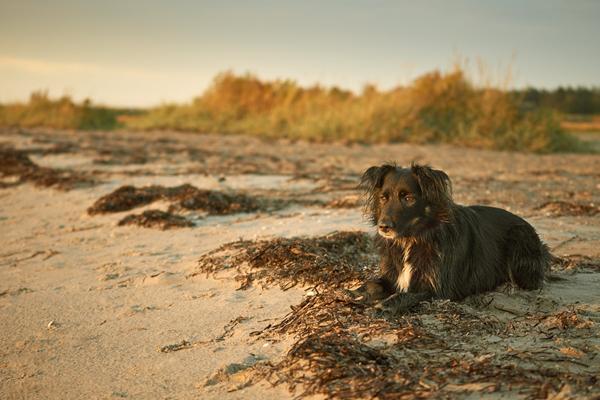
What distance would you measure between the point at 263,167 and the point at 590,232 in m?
7.27

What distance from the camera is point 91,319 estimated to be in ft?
17.6

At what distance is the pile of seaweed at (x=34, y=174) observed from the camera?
12219mm

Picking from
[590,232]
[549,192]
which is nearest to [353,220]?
[590,232]

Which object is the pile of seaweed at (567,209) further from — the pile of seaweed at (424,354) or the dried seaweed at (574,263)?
the pile of seaweed at (424,354)

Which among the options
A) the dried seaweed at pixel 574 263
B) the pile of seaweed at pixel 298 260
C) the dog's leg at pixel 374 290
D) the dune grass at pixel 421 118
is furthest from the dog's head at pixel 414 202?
the dune grass at pixel 421 118

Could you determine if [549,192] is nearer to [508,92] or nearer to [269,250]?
[269,250]

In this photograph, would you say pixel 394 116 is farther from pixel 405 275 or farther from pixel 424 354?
pixel 424 354

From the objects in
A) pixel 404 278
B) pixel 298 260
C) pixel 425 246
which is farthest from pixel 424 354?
pixel 298 260

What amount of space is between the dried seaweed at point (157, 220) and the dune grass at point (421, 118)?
436 inches

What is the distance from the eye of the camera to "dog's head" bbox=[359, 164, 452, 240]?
15.2 ft

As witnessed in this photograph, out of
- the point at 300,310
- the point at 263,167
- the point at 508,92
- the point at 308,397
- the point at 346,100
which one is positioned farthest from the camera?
the point at 346,100

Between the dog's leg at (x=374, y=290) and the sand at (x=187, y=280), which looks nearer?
the sand at (x=187, y=280)

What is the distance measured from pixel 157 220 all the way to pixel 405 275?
440 centimetres

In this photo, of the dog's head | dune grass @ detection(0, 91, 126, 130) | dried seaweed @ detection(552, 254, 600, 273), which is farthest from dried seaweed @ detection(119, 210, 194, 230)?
dune grass @ detection(0, 91, 126, 130)
